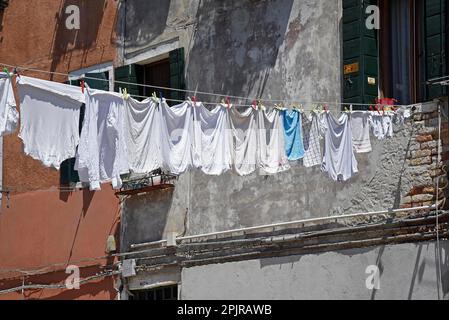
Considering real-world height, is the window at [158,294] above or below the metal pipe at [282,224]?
below

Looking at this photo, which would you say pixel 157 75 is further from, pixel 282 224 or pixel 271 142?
pixel 271 142

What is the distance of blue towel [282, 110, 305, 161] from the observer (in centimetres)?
1321

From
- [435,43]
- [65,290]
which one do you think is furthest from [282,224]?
[65,290]

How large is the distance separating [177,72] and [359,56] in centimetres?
334

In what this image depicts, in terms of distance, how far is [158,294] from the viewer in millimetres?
16578

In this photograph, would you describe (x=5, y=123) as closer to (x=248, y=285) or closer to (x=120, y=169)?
(x=120, y=169)

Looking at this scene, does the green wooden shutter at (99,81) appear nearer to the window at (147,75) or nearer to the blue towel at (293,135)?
the window at (147,75)

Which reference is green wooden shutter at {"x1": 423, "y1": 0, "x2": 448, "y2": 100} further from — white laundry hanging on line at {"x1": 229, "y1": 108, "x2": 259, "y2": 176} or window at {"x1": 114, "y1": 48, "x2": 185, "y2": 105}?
window at {"x1": 114, "y1": 48, "x2": 185, "y2": 105}

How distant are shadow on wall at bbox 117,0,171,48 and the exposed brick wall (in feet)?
15.9

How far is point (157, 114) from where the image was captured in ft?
42.2

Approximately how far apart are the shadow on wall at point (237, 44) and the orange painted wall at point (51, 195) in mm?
2039

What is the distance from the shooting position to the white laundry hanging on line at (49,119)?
39.7 ft

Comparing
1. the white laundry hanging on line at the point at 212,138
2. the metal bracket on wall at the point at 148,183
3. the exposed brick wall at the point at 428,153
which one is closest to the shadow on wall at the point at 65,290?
the metal bracket on wall at the point at 148,183

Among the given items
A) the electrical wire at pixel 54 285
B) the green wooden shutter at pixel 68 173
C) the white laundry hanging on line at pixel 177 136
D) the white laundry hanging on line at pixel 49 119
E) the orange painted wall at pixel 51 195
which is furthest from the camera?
the green wooden shutter at pixel 68 173
